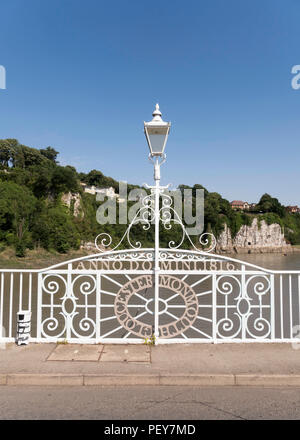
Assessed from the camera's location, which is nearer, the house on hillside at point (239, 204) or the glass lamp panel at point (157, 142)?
the glass lamp panel at point (157, 142)

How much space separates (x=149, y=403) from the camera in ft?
11.4

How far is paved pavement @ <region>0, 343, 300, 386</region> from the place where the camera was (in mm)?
3932

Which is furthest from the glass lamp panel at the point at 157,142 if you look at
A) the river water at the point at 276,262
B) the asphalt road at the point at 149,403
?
the river water at the point at 276,262

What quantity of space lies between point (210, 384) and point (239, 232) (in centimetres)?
9038

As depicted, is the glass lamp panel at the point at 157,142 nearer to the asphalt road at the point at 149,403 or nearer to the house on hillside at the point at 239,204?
the asphalt road at the point at 149,403

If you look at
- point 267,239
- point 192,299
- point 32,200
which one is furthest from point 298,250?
point 192,299

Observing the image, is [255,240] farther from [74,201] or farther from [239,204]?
[74,201]

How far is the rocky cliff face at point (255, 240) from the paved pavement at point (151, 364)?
83660mm

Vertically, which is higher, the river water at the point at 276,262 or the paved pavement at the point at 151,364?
the paved pavement at the point at 151,364

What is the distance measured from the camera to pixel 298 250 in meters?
102

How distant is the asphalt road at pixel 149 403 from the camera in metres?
3.23

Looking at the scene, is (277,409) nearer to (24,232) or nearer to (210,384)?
(210,384)

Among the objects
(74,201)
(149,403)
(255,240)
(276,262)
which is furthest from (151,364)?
(255,240)

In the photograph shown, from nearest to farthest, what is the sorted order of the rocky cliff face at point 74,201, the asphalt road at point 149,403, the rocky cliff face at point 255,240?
the asphalt road at point 149,403 → the rocky cliff face at point 74,201 → the rocky cliff face at point 255,240
